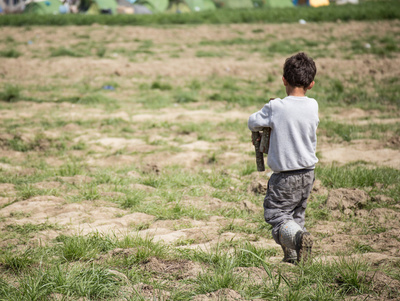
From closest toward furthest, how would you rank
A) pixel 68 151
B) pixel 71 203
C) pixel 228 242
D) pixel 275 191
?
pixel 275 191 → pixel 228 242 → pixel 71 203 → pixel 68 151

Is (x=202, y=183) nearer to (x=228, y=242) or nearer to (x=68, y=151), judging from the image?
(x=228, y=242)

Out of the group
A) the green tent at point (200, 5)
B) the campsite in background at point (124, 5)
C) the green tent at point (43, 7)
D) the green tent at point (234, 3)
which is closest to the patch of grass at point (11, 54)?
the campsite in background at point (124, 5)

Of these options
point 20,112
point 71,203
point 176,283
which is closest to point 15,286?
point 176,283

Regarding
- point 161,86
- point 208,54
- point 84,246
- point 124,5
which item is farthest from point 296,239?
point 124,5

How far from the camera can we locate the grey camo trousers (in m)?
2.79

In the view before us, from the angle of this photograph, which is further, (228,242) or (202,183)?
(202,183)

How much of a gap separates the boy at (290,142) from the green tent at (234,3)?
2054 cm

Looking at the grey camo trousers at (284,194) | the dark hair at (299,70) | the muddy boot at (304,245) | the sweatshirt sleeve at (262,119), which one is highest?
the dark hair at (299,70)

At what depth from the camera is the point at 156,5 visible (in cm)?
2106

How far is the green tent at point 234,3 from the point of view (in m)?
22.0

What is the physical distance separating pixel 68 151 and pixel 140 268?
3281 millimetres

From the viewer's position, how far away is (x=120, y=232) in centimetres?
311

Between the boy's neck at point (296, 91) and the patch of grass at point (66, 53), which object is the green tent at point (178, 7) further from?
the boy's neck at point (296, 91)

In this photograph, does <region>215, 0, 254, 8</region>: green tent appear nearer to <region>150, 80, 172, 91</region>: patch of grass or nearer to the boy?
<region>150, 80, 172, 91</region>: patch of grass
